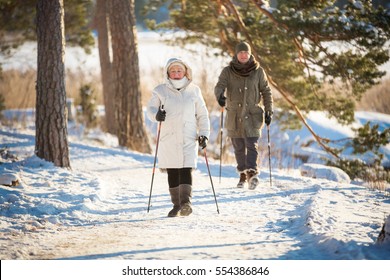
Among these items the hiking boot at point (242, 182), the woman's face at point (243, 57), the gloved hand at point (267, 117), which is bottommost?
the hiking boot at point (242, 182)

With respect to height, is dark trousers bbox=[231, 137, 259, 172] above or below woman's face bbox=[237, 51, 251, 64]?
below

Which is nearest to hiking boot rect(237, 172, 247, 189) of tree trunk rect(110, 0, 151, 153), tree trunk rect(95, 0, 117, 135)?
tree trunk rect(110, 0, 151, 153)

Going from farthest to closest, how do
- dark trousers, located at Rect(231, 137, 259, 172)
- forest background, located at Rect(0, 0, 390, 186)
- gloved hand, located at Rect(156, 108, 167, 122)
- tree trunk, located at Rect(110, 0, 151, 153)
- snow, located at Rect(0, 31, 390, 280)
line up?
tree trunk, located at Rect(110, 0, 151, 153) < forest background, located at Rect(0, 0, 390, 186) < dark trousers, located at Rect(231, 137, 259, 172) < gloved hand, located at Rect(156, 108, 167, 122) < snow, located at Rect(0, 31, 390, 280)

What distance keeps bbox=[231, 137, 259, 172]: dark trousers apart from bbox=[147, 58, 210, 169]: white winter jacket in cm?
171

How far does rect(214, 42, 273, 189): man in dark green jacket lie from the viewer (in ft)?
23.4

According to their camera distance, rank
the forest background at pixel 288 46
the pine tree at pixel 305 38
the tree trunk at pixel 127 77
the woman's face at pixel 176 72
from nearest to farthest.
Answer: the woman's face at pixel 176 72 < the pine tree at pixel 305 38 < the forest background at pixel 288 46 < the tree trunk at pixel 127 77

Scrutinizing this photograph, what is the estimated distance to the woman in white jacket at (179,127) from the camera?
5.52 metres

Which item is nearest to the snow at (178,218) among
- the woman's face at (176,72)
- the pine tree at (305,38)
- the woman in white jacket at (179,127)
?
the woman in white jacket at (179,127)

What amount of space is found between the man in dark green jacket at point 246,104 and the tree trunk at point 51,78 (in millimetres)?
2276

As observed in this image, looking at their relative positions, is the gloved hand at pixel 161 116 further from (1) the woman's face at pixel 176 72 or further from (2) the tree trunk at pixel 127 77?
(2) the tree trunk at pixel 127 77

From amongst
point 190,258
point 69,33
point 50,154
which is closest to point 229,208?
point 190,258

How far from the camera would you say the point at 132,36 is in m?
10.3

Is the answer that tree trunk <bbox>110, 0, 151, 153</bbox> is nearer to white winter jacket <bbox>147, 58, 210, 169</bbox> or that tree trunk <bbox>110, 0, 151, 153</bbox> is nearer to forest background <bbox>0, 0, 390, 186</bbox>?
forest background <bbox>0, 0, 390, 186</bbox>
